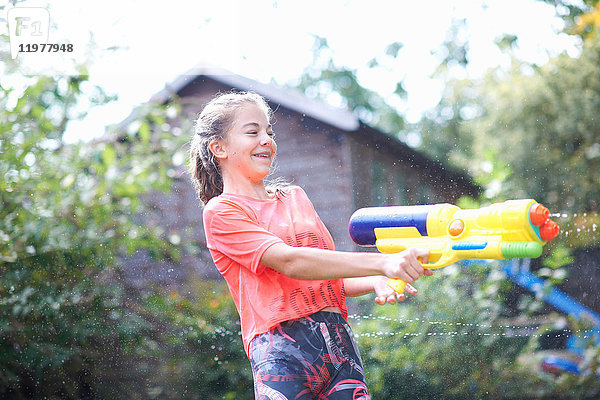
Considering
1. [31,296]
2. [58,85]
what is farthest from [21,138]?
[31,296]

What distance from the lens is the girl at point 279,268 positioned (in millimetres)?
1626

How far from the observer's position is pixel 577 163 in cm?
299

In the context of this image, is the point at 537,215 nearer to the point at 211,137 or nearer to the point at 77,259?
the point at 211,137

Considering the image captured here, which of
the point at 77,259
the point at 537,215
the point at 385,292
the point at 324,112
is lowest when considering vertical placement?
the point at 77,259

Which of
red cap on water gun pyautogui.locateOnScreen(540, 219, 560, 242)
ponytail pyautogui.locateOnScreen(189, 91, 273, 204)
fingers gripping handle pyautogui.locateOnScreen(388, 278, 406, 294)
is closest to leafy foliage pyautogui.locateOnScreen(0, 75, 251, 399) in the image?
ponytail pyautogui.locateOnScreen(189, 91, 273, 204)

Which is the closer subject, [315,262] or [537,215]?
[537,215]

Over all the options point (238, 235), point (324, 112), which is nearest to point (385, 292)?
point (238, 235)

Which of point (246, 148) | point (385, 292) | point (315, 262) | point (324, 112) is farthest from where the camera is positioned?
point (324, 112)

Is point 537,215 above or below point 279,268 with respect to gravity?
above

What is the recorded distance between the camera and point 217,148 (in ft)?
6.24

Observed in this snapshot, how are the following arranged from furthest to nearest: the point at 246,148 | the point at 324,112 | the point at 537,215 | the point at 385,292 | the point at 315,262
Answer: the point at 324,112, the point at 246,148, the point at 385,292, the point at 315,262, the point at 537,215

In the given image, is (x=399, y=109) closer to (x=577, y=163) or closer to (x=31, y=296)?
(x=577, y=163)

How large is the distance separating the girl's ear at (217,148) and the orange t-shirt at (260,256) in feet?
0.45

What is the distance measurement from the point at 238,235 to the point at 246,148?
10.7 inches
